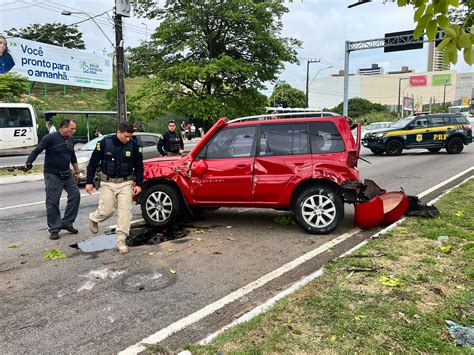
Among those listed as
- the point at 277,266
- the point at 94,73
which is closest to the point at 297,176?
the point at 277,266

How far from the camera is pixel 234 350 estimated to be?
2.93 meters

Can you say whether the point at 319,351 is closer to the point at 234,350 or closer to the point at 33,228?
the point at 234,350

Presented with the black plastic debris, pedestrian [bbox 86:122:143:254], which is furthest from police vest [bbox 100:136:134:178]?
the black plastic debris

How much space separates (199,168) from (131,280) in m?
2.32

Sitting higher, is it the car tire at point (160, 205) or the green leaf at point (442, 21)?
the green leaf at point (442, 21)

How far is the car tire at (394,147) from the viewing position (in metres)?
19.2

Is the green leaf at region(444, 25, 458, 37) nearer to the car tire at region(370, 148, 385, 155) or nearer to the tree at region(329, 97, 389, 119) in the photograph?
the car tire at region(370, 148, 385, 155)

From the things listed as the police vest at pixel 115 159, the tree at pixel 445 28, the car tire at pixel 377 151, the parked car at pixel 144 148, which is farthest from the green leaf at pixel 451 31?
the car tire at pixel 377 151

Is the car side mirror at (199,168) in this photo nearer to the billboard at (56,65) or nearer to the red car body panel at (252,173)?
the red car body panel at (252,173)

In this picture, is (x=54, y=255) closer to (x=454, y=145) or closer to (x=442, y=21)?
(x=442, y=21)

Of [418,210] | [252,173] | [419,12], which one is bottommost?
[418,210]

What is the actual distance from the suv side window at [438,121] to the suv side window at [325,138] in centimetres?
1518

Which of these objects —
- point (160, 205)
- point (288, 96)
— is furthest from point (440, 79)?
point (160, 205)

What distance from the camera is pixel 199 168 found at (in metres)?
6.40
